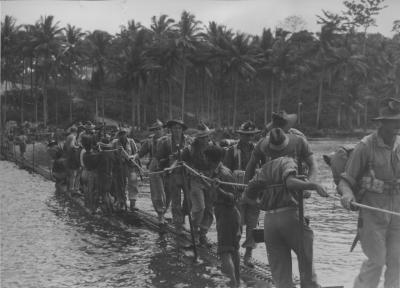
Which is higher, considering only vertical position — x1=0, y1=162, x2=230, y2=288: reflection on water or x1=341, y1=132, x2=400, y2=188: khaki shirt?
x1=341, y1=132, x2=400, y2=188: khaki shirt

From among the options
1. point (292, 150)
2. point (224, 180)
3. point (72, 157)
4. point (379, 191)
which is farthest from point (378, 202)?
point (72, 157)

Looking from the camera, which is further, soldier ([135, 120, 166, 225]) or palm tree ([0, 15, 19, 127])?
palm tree ([0, 15, 19, 127])

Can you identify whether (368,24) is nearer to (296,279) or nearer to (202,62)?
(202,62)

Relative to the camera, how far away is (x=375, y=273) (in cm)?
522

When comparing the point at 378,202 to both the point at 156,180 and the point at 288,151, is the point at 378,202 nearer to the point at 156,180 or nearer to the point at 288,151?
the point at 288,151

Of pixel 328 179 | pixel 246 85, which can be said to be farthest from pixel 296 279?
pixel 246 85

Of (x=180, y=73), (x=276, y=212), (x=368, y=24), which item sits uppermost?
(x=368, y=24)

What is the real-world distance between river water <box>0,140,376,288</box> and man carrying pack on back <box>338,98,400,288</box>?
1.89m

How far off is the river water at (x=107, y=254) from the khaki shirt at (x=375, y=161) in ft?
7.19

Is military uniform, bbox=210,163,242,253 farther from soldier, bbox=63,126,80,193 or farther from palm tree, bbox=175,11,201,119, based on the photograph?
palm tree, bbox=175,11,201,119

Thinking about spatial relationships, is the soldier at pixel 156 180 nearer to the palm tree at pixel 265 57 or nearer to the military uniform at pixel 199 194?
the military uniform at pixel 199 194

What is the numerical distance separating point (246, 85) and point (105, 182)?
71.4 metres

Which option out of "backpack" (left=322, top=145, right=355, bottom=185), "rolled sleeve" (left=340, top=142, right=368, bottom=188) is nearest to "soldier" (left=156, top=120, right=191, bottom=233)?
→ "backpack" (left=322, top=145, right=355, bottom=185)

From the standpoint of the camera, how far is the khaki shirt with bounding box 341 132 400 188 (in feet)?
Result: 17.6
